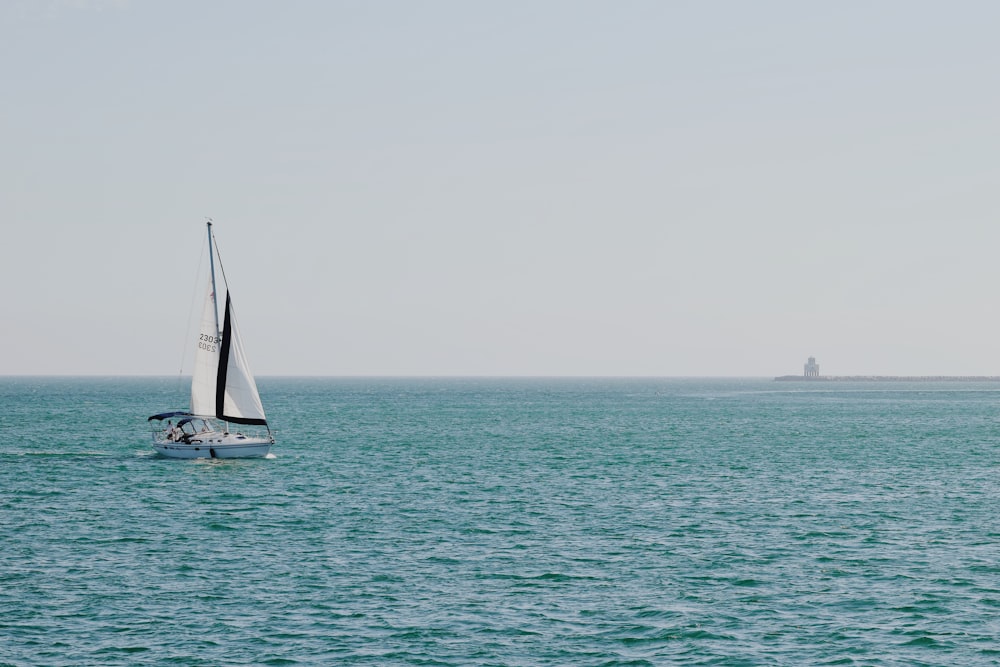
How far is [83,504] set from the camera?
5391 cm

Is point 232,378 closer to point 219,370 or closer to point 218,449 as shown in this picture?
point 219,370

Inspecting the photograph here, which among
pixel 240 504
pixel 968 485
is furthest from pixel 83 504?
pixel 968 485

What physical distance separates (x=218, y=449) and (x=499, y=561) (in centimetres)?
4016

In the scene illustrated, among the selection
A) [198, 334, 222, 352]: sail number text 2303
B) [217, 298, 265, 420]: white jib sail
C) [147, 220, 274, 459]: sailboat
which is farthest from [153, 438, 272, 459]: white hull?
[198, 334, 222, 352]: sail number text 2303

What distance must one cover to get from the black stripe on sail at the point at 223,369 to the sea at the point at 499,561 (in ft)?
13.7

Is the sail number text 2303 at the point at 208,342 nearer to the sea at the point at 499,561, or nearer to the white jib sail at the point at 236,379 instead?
the white jib sail at the point at 236,379

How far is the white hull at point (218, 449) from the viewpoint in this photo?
241ft

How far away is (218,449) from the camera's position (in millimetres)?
73438

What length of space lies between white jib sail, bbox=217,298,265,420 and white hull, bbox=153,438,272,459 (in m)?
1.98

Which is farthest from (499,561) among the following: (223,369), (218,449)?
(218,449)

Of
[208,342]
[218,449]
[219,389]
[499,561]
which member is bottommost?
[499,561]

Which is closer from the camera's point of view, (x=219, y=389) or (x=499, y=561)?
(x=499, y=561)

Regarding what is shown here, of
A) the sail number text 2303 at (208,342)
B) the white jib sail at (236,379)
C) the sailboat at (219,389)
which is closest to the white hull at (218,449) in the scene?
the sailboat at (219,389)

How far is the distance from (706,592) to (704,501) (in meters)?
21.7
